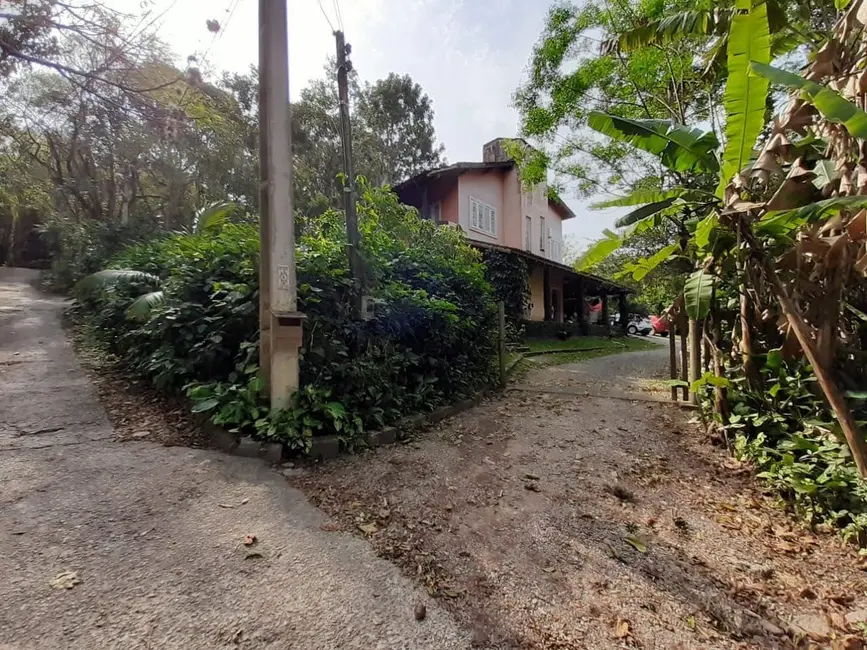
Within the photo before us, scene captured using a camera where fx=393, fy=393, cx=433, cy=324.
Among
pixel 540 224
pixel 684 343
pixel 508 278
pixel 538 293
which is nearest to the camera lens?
pixel 684 343

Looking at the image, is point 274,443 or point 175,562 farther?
point 274,443

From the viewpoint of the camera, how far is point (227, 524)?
252cm

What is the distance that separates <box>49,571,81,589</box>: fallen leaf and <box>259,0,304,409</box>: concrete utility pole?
1.76 m

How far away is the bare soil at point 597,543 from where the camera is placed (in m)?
1.93

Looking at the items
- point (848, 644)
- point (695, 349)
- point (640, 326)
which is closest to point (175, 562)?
point (848, 644)

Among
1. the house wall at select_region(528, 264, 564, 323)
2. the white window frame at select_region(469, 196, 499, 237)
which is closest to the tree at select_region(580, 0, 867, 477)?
the house wall at select_region(528, 264, 564, 323)

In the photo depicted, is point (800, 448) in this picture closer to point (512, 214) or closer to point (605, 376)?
point (605, 376)

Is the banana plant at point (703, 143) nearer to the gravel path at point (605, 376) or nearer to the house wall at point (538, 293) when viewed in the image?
the gravel path at point (605, 376)

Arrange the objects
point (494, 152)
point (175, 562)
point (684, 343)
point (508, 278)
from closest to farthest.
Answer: point (175, 562), point (684, 343), point (508, 278), point (494, 152)

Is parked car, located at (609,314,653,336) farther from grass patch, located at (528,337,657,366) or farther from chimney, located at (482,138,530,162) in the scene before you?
chimney, located at (482,138,530,162)

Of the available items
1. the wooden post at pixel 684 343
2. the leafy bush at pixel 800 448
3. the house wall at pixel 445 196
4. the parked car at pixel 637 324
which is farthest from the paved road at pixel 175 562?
the parked car at pixel 637 324

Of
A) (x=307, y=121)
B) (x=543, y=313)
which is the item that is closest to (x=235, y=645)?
(x=543, y=313)

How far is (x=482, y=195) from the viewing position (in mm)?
16688

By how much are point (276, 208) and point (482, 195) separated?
14163 mm
